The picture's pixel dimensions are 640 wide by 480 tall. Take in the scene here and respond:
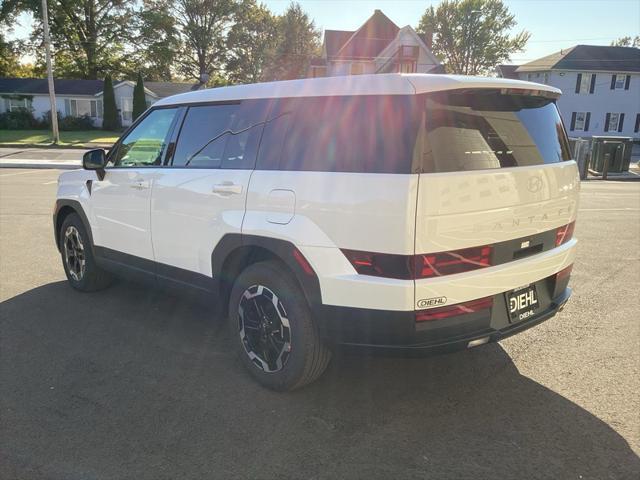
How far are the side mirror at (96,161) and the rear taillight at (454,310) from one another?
11.0 feet

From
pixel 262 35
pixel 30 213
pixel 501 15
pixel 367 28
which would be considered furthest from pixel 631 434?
pixel 501 15

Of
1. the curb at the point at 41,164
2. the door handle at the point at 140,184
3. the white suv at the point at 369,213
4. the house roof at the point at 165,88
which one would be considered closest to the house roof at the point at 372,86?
the white suv at the point at 369,213

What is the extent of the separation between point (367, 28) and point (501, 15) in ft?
109

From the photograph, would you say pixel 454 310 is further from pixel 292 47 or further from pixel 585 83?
pixel 292 47

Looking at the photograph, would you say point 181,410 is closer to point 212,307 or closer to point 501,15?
point 212,307

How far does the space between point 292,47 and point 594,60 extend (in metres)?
38.3

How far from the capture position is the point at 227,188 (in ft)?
11.1

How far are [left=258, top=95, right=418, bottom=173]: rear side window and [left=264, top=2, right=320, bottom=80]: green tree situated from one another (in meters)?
64.8

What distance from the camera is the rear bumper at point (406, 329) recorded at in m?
2.70

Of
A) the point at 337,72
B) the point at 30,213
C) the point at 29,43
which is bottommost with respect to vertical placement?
the point at 30,213

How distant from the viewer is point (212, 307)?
380 centimetres

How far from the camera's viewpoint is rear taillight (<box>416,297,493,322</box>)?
268 centimetres

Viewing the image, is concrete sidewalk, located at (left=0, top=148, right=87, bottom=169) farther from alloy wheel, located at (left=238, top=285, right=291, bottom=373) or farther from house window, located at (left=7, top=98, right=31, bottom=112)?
alloy wheel, located at (left=238, top=285, right=291, bottom=373)

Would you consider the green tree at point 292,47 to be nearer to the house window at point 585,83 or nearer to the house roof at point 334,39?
the house roof at point 334,39
